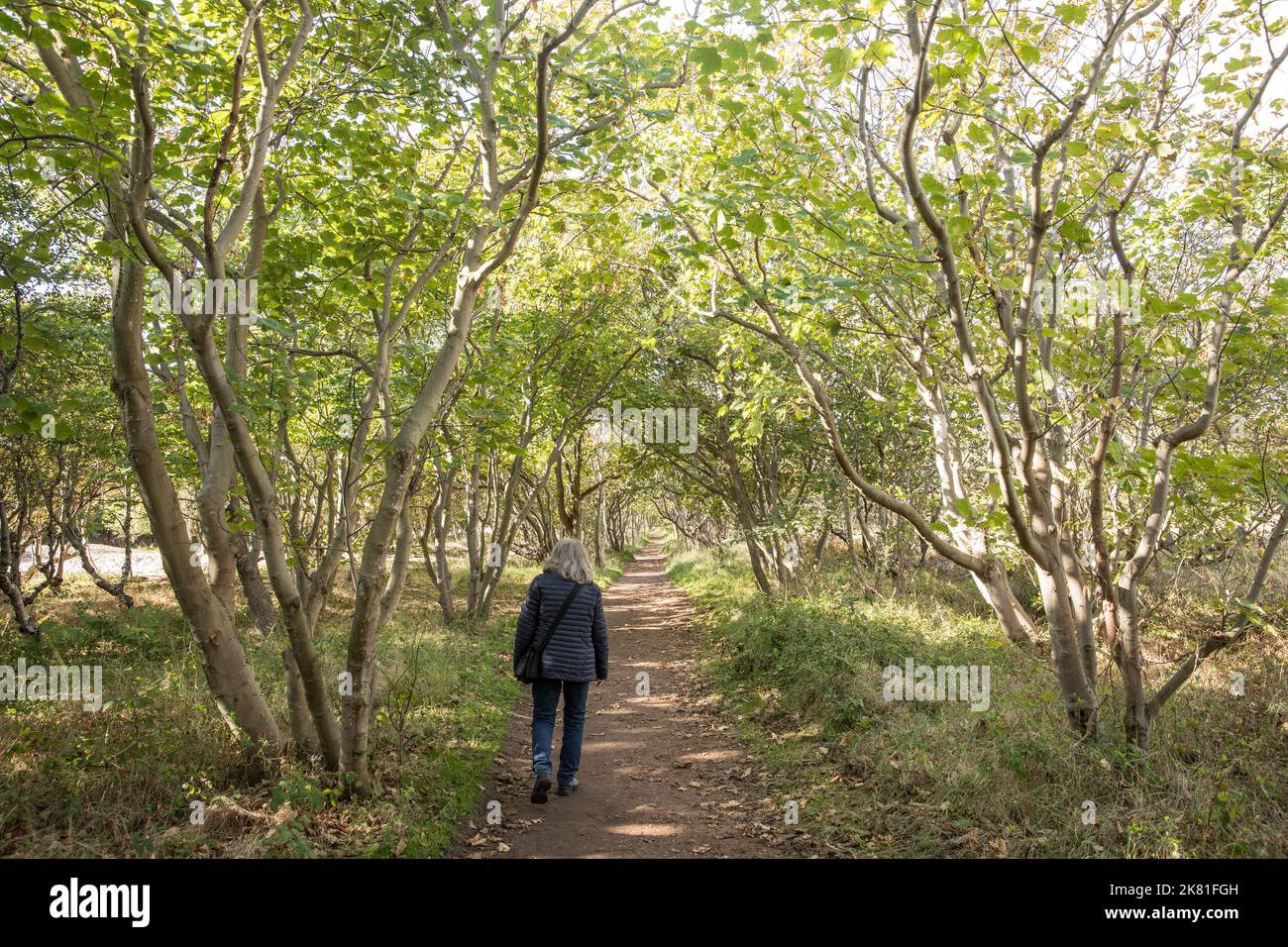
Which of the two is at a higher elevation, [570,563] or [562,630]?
[570,563]

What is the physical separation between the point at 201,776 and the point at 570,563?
286cm

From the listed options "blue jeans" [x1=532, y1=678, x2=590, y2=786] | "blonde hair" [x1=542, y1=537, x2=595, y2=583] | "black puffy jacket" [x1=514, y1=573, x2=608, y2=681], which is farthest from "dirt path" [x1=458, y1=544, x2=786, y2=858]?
"blonde hair" [x1=542, y1=537, x2=595, y2=583]

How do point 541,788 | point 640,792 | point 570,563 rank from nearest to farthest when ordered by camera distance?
1. point 541,788
2. point 570,563
3. point 640,792

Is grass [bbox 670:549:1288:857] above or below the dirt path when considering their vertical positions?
above

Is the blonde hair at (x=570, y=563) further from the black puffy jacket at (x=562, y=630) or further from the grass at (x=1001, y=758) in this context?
the grass at (x=1001, y=758)

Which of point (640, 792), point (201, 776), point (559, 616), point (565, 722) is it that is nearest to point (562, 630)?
point (559, 616)

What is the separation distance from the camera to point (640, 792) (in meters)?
5.86

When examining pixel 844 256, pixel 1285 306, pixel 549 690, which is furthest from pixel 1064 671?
pixel 549 690

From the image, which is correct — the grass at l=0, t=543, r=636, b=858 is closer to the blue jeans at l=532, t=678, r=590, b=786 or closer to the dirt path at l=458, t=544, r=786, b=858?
the dirt path at l=458, t=544, r=786, b=858

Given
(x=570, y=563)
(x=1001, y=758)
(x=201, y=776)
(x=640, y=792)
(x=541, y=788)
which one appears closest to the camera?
(x=201, y=776)

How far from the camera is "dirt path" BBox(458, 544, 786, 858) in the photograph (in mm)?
4848

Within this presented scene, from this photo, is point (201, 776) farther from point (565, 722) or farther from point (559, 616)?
point (559, 616)

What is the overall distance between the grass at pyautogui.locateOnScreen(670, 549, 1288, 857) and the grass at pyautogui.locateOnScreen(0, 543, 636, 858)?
2.78 metres

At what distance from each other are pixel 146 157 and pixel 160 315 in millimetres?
4076
